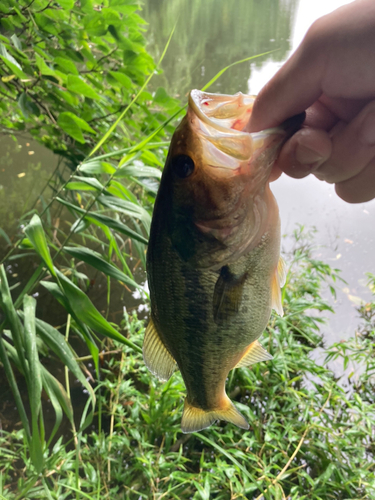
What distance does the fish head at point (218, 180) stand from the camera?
0.90 meters

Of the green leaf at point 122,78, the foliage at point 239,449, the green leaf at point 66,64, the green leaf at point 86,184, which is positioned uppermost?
the green leaf at point 122,78

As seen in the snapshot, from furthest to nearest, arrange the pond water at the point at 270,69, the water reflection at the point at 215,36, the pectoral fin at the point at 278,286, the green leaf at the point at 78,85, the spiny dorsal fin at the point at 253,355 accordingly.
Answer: the water reflection at the point at 215,36 → the pond water at the point at 270,69 → the green leaf at the point at 78,85 → the spiny dorsal fin at the point at 253,355 → the pectoral fin at the point at 278,286

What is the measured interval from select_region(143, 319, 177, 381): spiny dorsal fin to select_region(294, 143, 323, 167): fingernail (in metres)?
0.75

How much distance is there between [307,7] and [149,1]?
27.6 ft

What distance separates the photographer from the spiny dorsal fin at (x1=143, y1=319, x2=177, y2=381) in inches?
A: 46.1

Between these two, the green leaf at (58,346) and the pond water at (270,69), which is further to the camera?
the pond water at (270,69)

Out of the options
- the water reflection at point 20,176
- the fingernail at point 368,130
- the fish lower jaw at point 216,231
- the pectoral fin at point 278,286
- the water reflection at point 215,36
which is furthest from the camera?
the water reflection at point 215,36

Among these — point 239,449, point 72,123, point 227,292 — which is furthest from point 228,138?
point 239,449

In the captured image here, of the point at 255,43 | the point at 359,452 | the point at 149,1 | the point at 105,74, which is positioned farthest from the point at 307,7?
the point at 359,452

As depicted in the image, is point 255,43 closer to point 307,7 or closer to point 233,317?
point 307,7

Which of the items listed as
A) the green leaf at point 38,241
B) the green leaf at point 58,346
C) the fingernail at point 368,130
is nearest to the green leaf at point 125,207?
the green leaf at point 38,241

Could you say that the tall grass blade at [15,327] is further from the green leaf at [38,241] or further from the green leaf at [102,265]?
the green leaf at [102,265]

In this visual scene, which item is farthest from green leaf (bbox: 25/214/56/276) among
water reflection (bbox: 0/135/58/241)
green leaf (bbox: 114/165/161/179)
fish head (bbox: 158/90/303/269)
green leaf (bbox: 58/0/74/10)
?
water reflection (bbox: 0/135/58/241)

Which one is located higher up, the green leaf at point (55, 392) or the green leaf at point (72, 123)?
the green leaf at point (72, 123)
